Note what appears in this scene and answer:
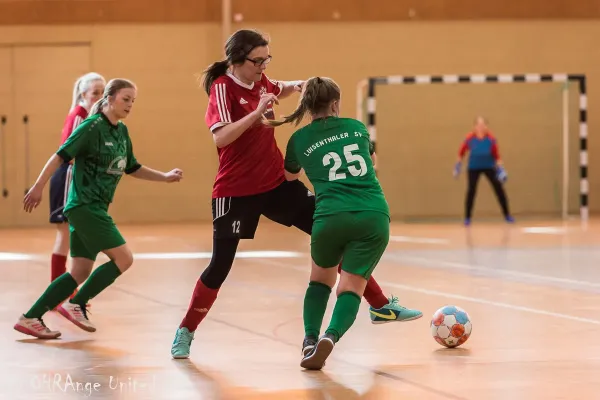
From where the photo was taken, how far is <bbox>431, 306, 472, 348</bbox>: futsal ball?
561 centimetres

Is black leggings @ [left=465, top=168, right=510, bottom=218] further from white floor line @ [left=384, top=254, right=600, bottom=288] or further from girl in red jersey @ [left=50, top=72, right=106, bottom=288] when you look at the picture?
girl in red jersey @ [left=50, top=72, right=106, bottom=288]

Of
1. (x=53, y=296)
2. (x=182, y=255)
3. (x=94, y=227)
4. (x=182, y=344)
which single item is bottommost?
(x=182, y=255)

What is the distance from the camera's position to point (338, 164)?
16.5 ft

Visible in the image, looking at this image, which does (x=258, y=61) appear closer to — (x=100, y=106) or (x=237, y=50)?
(x=237, y=50)

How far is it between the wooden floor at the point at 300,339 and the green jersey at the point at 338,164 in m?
0.80

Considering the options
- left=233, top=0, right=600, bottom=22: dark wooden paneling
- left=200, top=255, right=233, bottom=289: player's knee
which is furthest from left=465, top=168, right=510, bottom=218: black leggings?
left=200, top=255, right=233, bottom=289: player's knee

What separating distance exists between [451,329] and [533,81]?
521 inches

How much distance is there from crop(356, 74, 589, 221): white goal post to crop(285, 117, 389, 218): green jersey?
40.8ft

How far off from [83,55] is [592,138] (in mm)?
9407

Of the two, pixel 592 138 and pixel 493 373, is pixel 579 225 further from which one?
pixel 493 373

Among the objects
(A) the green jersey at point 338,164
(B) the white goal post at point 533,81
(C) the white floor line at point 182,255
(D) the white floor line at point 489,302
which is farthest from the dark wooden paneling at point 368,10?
(A) the green jersey at point 338,164

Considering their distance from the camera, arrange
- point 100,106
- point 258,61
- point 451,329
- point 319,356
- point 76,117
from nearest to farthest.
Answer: point 319,356, point 258,61, point 451,329, point 100,106, point 76,117

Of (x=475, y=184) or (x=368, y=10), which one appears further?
(x=368, y=10)

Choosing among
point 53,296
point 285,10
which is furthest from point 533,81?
point 53,296
